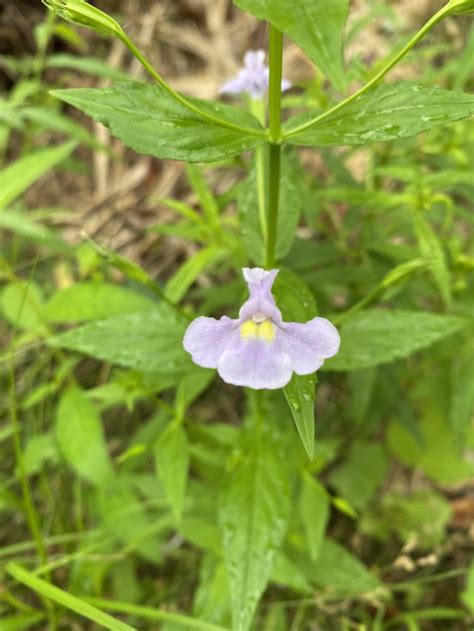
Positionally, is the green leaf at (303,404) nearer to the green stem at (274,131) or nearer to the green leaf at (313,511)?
the green stem at (274,131)

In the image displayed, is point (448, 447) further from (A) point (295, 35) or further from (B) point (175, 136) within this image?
(A) point (295, 35)

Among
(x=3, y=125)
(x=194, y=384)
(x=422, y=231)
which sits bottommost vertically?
Answer: (x=194, y=384)

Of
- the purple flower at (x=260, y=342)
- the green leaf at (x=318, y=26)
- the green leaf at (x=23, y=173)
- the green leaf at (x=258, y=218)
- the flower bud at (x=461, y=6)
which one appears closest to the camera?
the green leaf at (x=318, y=26)

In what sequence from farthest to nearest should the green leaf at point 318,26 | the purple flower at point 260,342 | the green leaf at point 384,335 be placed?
the green leaf at point 384,335
the purple flower at point 260,342
the green leaf at point 318,26

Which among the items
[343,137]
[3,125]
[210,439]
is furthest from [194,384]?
[3,125]

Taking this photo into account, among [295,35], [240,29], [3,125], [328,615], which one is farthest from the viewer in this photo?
[240,29]

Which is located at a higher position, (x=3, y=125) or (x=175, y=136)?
(x=3, y=125)

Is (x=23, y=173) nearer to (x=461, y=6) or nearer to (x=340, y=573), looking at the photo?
(x=461, y=6)

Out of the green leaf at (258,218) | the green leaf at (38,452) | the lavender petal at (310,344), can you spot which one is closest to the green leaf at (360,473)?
the green leaf at (38,452)
